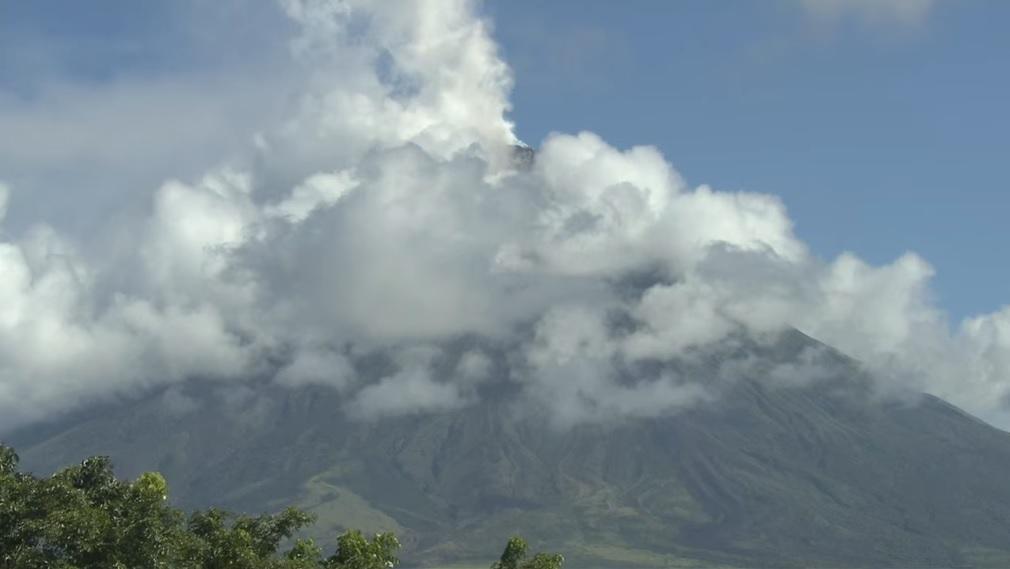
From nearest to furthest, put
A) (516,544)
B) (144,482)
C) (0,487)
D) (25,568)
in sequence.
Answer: (25,568)
(0,487)
(144,482)
(516,544)

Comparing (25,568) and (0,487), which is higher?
(0,487)

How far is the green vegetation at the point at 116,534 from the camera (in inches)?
2840

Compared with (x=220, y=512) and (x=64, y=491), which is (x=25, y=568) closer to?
(x=64, y=491)

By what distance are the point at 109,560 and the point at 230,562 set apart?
9140 mm

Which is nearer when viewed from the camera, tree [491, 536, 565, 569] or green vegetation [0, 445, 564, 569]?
green vegetation [0, 445, 564, 569]

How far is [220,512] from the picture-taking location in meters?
95.1

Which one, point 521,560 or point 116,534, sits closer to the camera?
point 116,534

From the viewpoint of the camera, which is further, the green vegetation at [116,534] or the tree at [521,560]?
the tree at [521,560]

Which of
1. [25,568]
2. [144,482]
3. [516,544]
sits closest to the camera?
[25,568]

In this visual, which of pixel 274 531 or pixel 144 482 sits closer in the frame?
pixel 144 482

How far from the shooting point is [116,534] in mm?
73062

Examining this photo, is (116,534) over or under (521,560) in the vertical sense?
under

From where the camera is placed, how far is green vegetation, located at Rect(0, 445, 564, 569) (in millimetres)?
72125

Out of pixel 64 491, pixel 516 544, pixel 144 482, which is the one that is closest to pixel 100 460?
pixel 144 482
